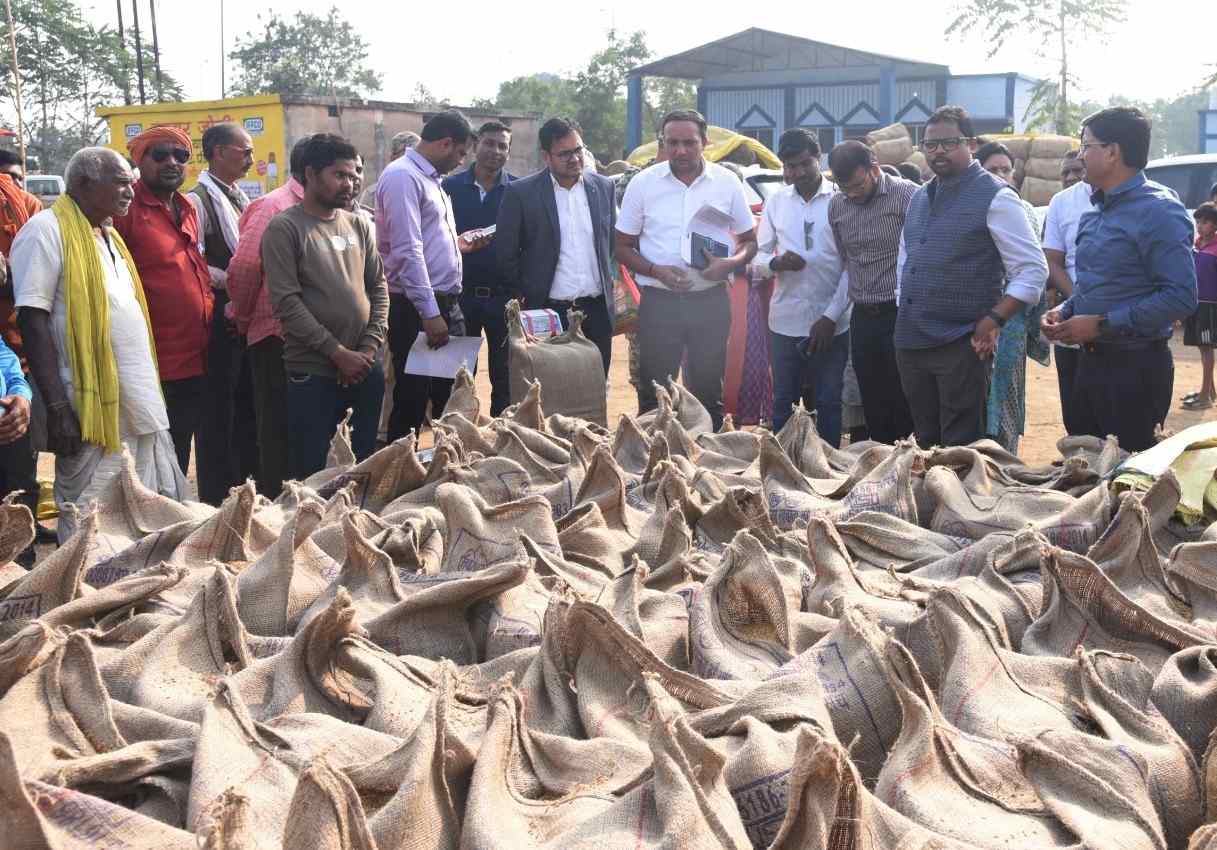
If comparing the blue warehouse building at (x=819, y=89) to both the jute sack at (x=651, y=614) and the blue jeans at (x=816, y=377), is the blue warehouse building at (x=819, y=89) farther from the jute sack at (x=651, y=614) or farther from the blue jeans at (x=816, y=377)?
the jute sack at (x=651, y=614)

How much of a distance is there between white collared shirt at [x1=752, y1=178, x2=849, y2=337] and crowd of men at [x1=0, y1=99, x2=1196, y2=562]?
0.04ft

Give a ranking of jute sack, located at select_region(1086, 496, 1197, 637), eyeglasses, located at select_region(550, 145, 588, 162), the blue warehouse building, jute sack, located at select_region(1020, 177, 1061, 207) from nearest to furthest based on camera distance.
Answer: jute sack, located at select_region(1086, 496, 1197, 637) < eyeglasses, located at select_region(550, 145, 588, 162) < jute sack, located at select_region(1020, 177, 1061, 207) < the blue warehouse building

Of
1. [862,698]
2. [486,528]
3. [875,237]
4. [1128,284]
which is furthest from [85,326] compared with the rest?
[1128,284]

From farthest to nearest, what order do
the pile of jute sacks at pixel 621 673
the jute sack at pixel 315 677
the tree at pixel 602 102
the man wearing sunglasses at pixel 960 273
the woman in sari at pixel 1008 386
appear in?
the tree at pixel 602 102
the woman in sari at pixel 1008 386
the man wearing sunglasses at pixel 960 273
the jute sack at pixel 315 677
the pile of jute sacks at pixel 621 673

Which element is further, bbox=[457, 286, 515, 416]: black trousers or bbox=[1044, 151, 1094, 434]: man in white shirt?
bbox=[457, 286, 515, 416]: black trousers

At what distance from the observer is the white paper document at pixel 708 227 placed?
624cm

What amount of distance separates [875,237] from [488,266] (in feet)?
6.63

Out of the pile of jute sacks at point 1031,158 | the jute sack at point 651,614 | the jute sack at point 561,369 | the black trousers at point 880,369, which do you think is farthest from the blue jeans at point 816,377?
the pile of jute sacks at point 1031,158

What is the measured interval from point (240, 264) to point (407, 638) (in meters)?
3.26

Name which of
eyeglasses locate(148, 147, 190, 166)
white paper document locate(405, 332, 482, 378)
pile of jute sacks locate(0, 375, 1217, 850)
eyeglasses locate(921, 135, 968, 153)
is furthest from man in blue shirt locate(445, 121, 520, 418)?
pile of jute sacks locate(0, 375, 1217, 850)

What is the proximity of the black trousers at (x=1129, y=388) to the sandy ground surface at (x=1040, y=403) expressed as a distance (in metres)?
2.88

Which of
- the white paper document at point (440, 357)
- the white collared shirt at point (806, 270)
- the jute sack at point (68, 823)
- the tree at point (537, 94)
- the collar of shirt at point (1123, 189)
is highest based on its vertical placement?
the tree at point (537, 94)

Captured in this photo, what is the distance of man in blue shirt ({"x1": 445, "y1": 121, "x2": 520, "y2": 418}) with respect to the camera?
6.49 metres

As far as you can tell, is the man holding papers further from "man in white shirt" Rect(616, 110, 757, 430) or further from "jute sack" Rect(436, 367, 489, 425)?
"man in white shirt" Rect(616, 110, 757, 430)
